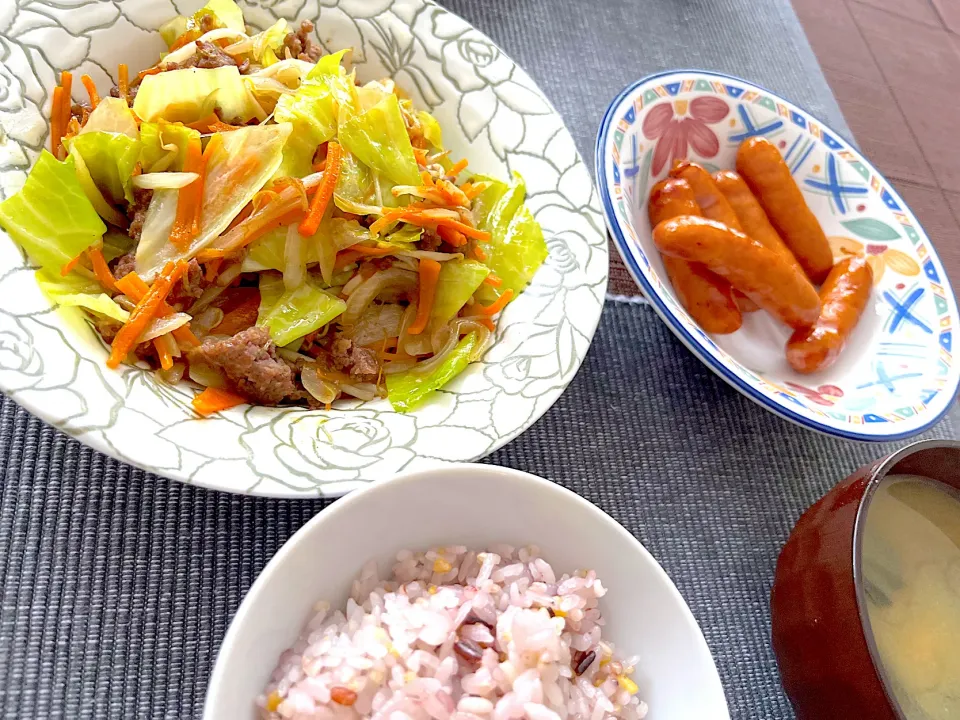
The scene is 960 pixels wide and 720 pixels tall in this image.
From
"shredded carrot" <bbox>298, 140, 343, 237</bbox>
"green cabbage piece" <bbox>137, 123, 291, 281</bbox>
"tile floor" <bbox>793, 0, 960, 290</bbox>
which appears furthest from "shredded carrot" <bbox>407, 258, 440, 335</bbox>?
"tile floor" <bbox>793, 0, 960, 290</bbox>

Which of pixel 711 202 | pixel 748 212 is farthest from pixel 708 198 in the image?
pixel 748 212

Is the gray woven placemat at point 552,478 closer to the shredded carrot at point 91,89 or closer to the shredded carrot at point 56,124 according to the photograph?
the shredded carrot at point 56,124

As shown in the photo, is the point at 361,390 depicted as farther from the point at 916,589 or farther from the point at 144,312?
the point at 916,589

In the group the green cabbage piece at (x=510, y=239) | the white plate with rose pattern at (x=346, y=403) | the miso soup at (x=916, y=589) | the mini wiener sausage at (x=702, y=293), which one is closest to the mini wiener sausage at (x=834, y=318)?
the mini wiener sausage at (x=702, y=293)

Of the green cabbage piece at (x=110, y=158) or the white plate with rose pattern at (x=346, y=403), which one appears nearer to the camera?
the white plate with rose pattern at (x=346, y=403)

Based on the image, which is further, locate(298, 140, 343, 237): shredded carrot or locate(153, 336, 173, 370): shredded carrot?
locate(298, 140, 343, 237): shredded carrot

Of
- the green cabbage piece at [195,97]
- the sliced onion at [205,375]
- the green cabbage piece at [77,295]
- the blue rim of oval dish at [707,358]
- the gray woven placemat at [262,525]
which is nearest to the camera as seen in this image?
the gray woven placemat at [262,525]

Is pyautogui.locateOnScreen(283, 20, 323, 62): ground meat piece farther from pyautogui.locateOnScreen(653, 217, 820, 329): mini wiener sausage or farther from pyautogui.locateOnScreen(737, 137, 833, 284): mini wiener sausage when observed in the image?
pyautogui.locateOnScreen(737, 137, 833, 284): mini wiener sausage

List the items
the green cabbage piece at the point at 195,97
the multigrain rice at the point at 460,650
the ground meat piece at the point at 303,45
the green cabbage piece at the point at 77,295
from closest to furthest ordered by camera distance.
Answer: the multigrain rice at the point at 460,650 < the green cabbage piece at the point at 77,295 < the green cabbage piece at the point at 195,97 < the ground meat piece at the point at 303,45
